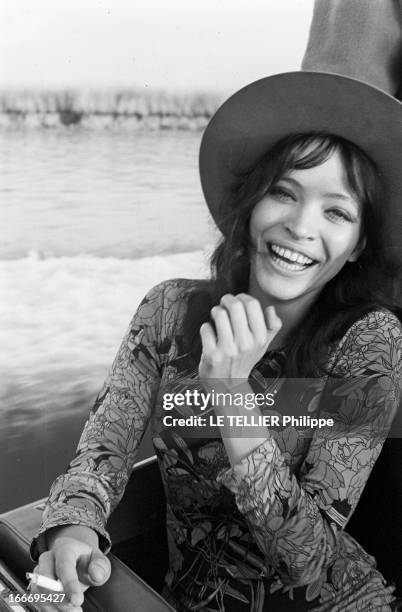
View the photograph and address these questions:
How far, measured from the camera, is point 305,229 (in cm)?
76

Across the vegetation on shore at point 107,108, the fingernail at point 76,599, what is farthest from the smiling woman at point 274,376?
the vegetation on shore at point 107,108

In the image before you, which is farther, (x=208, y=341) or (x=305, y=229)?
(x=305, y=229)

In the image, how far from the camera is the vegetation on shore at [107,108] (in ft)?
4.41

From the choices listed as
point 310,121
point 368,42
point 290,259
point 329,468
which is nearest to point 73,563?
point 329,468

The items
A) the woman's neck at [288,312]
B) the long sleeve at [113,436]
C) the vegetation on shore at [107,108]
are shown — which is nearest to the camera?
the long sleeve at [113,436]

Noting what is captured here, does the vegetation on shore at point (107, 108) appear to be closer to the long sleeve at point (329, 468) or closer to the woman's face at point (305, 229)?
the woman's face at point (305, 229)

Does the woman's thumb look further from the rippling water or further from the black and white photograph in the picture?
the rippling water

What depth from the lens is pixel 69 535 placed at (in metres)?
0.70

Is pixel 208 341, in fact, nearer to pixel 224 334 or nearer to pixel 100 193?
pixel 224 334

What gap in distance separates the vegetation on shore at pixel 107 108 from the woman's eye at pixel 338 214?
2.67 feet

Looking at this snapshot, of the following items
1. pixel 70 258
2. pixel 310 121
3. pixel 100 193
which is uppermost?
pixel 310 121

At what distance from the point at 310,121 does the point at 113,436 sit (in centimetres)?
47

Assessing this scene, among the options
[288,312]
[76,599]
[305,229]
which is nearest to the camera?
[76,599]

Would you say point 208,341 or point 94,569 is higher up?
point 208,341
